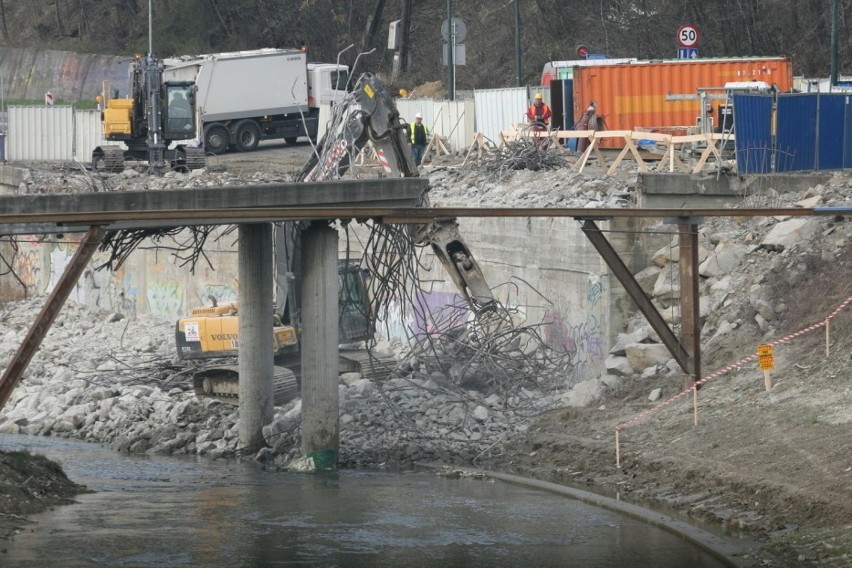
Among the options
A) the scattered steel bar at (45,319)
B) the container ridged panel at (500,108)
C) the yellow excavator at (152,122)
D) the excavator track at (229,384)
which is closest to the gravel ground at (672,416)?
the excavator track at (229,384)

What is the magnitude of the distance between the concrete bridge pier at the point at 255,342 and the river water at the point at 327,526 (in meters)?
1.20

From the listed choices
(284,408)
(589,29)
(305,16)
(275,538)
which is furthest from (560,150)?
(305,16)

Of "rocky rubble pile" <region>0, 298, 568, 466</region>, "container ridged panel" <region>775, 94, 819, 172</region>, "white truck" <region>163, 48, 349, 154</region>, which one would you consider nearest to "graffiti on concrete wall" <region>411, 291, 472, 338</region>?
"rocky rubble pile" <region>0, 298, 568, 466</region>

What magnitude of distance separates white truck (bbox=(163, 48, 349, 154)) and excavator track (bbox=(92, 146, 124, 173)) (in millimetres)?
4074

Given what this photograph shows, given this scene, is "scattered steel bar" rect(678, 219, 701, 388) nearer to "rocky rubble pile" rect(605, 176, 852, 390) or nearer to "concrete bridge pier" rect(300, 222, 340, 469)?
"rocky rubble pile" rect(605, 176, 852, 390)

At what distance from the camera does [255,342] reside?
75.9 ft

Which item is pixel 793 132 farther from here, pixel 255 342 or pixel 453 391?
pixel 255 342

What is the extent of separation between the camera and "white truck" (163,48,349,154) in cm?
4888

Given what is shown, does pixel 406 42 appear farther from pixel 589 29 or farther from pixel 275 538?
pixel 275 538

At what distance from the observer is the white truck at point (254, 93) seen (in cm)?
4888

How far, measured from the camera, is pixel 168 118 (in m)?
44.6

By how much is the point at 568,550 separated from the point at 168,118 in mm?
30559

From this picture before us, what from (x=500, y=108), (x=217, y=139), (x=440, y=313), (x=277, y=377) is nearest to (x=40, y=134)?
(x=217, y=139)

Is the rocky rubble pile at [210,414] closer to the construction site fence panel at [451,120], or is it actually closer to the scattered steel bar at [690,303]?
the scattered steel bar at [690,303]
